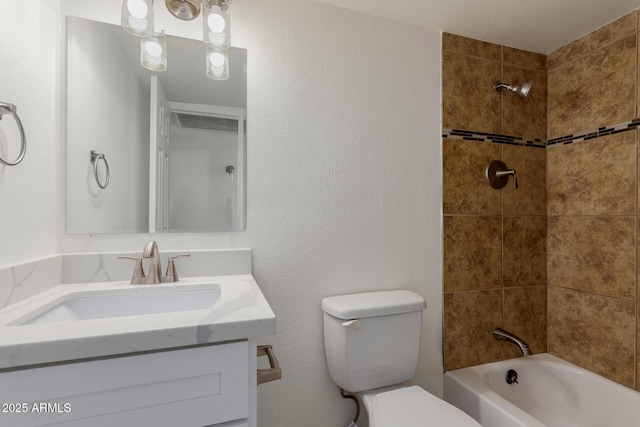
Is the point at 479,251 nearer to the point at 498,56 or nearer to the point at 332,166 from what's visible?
the point at 332,166

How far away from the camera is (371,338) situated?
1.30 metres

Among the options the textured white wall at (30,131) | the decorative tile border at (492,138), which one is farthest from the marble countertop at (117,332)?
the decorative tile border at (492,138)

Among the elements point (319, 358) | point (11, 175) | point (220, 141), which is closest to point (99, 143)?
point (11, 175)

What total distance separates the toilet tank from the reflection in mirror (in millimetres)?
588

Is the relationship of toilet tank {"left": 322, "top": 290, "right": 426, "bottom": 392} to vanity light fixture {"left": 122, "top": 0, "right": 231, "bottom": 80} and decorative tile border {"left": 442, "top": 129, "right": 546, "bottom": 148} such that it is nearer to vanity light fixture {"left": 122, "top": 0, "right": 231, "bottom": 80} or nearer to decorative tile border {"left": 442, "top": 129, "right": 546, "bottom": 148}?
decorative tile border {"left": 442, "top": 129, "right": 546, "bottom": 148}

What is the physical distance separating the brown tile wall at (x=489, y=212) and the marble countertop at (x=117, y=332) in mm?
1186

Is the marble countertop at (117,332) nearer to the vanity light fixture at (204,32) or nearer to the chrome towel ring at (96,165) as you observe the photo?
the chrome towel ring at (96,165)

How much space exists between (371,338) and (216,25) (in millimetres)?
1346

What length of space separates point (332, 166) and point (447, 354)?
1.11 metres

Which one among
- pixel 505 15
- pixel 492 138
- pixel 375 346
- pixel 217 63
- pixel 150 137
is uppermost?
pixel 505 15

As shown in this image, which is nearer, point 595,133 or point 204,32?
point 204,32

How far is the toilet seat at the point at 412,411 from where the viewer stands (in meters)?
1.06

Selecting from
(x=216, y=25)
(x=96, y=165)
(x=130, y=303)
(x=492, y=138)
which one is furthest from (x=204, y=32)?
(x=492, y=138)

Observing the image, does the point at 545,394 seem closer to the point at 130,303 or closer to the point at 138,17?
the point at 130,303
